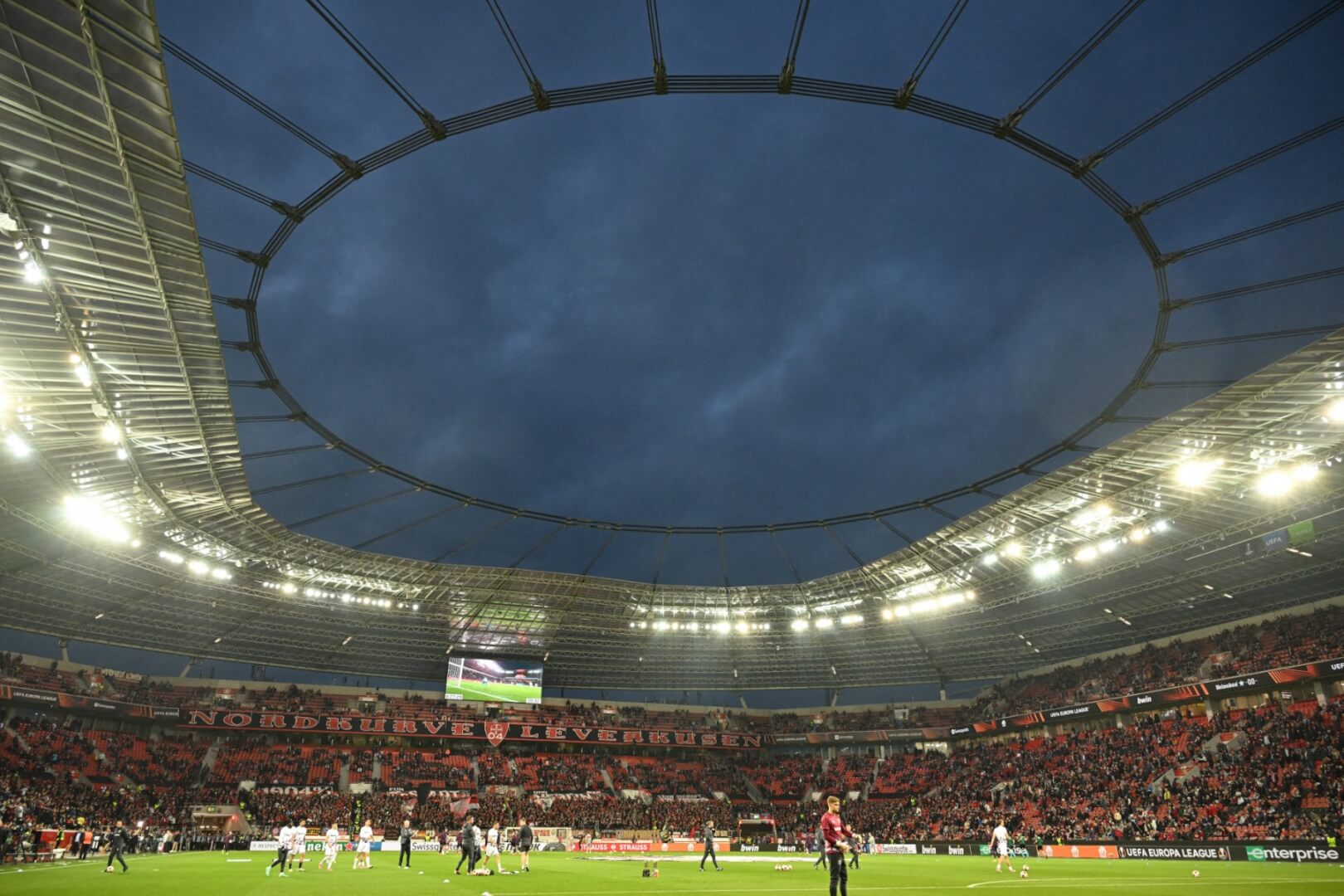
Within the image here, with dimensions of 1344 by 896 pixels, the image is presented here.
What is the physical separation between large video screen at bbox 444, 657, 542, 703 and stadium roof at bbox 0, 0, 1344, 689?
192 cm

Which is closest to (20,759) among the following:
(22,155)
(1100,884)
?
(22,155)

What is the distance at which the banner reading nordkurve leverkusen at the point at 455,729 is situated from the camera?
191 feet

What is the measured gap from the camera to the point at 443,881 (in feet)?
67.1

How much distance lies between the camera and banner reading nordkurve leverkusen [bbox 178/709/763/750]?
5809 cm

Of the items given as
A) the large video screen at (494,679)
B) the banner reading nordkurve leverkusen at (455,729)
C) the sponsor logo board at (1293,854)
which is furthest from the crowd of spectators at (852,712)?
the sponsor logo board at (1293,854)

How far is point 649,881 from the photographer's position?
21.6 m

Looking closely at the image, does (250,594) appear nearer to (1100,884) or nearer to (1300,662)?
(1100,884)

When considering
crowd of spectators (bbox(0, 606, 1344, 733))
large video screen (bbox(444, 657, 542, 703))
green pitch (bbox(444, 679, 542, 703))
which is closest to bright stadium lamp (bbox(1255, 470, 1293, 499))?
crowd of spectators (bbox(0, 606, 1344, 733))

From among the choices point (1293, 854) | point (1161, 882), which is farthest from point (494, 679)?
point (1161, 882)

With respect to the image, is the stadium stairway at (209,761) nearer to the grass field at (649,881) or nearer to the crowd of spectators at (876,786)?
the crowd of spectators at (876,786)

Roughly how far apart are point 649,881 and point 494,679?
46.1 m

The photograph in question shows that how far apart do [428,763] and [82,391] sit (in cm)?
4399

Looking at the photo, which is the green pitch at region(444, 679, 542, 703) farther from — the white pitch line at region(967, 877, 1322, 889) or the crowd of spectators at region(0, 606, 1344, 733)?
the white pitch line at region(967, 877, 1322, 889)

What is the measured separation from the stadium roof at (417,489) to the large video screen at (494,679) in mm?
1916
